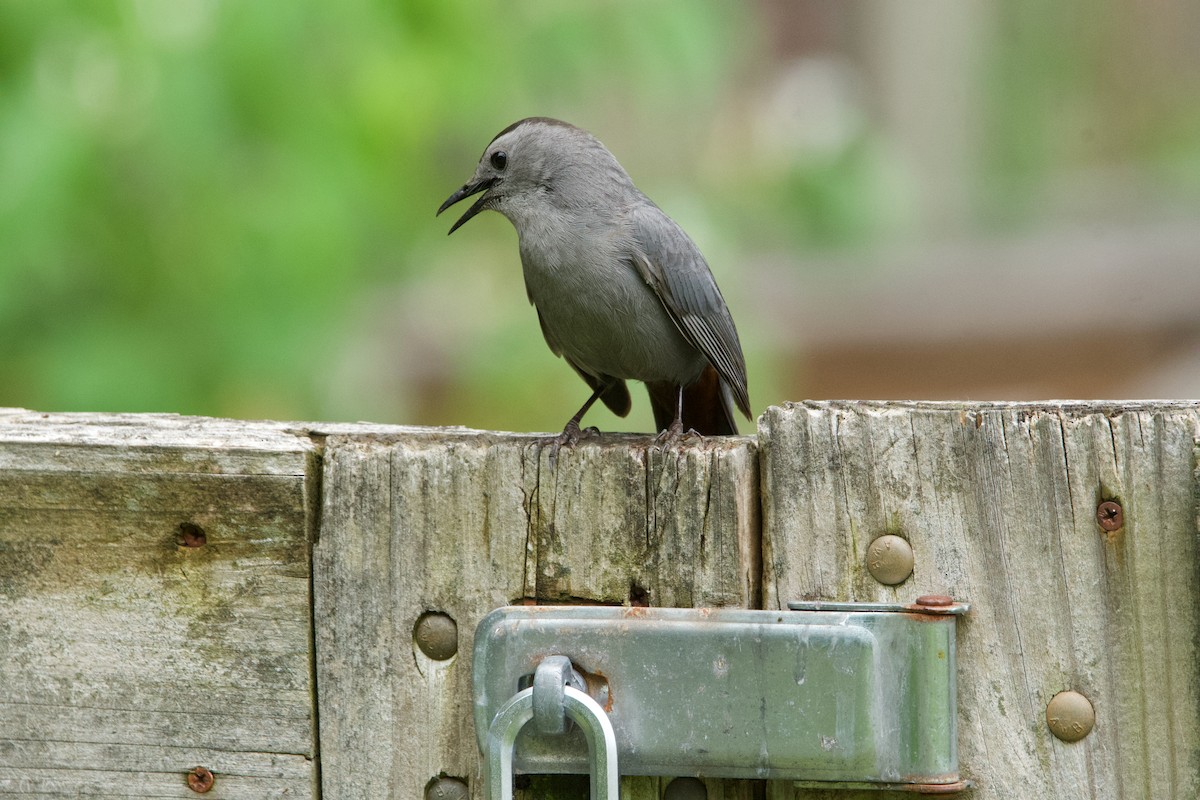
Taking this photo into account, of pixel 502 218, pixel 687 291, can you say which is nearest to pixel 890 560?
pixel 687 291

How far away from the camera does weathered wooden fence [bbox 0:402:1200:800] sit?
181 cm

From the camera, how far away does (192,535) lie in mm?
2045

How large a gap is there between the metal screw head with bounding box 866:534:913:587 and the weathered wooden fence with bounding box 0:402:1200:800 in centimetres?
1

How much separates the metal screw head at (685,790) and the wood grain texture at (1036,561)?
98 millimetres

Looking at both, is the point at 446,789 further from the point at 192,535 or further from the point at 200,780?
the point at 192,535

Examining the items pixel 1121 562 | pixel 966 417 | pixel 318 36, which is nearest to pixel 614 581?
pixel 966 417

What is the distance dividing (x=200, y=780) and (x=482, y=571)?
21.7 inches

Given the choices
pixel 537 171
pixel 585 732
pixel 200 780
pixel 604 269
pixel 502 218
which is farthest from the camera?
pixel 502 218

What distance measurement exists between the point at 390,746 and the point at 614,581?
0.42m

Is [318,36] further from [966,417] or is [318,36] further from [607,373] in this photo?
[966,417]

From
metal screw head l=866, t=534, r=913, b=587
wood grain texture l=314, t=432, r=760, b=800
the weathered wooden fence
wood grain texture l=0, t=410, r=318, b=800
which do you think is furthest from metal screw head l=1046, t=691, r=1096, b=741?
wood grain texture l=0, t=410, r=318, b=800

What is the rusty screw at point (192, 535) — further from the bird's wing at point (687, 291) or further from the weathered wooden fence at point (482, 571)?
the bird's wing at point (687, 291)

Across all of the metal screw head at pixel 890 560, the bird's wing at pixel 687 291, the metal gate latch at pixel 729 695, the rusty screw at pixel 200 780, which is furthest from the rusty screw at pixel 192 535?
the bird's wing at pixel 687 291

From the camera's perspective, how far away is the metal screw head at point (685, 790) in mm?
1883
